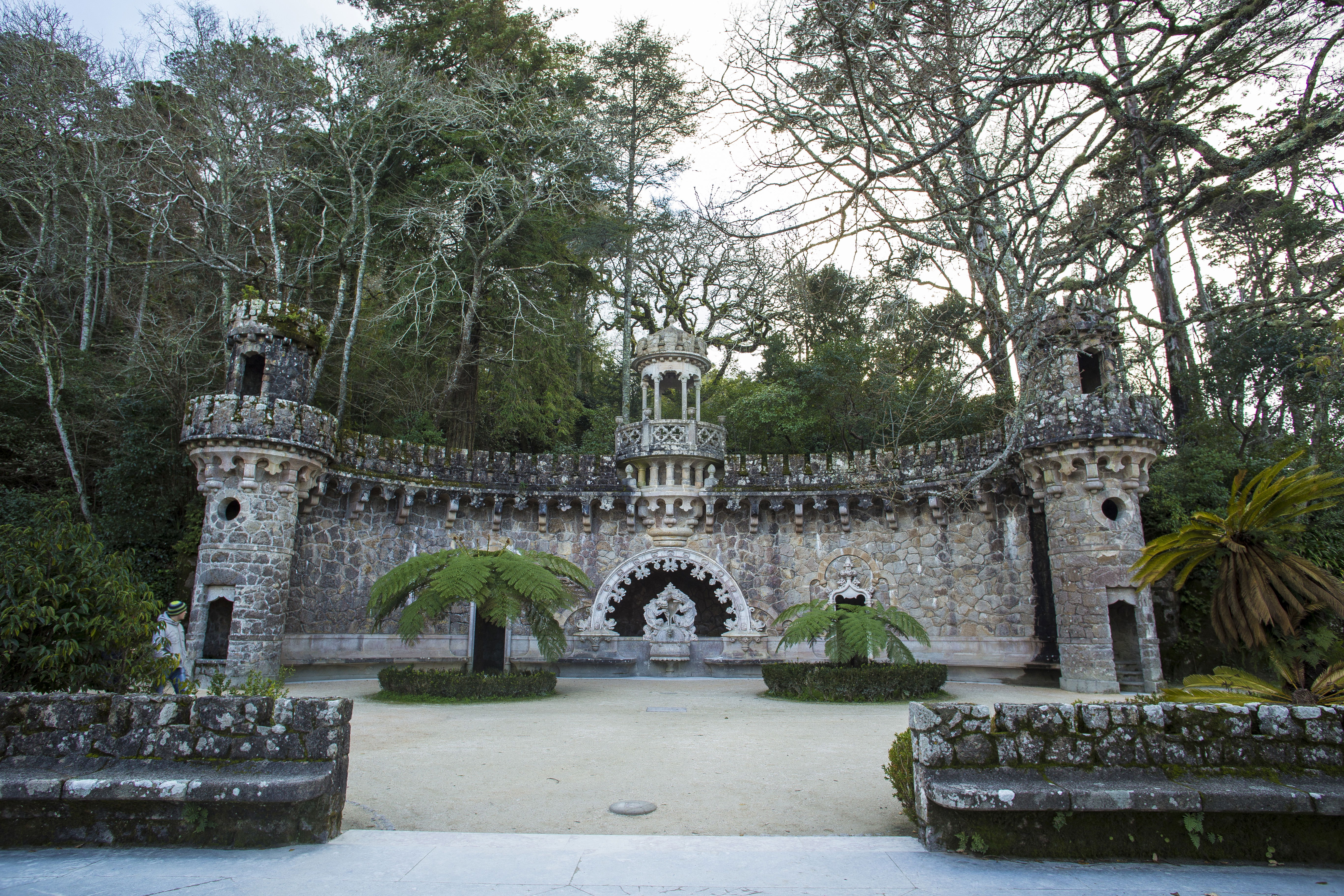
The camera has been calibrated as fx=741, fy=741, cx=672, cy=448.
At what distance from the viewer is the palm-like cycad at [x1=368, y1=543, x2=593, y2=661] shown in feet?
35.8

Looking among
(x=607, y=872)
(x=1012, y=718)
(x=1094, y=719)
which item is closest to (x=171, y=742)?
(x=607, y=872)

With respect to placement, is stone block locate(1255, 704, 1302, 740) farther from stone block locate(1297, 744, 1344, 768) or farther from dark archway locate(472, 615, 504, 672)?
dark archway locate(472, 615, 504, 672)

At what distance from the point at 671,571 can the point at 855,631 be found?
22.9 ft

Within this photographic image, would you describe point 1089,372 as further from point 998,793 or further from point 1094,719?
point 998,793

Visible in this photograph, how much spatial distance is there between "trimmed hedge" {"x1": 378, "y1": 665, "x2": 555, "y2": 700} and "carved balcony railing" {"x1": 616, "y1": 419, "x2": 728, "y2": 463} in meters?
6.21

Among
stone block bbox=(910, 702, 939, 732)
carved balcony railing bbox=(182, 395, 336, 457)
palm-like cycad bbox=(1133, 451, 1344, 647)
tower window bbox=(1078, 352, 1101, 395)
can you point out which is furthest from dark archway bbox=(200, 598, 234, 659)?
tower window bbox=(1078, 352, 1101, 395)

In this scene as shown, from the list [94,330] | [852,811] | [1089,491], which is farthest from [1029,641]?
[94,330]

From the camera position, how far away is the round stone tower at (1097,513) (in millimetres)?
12508

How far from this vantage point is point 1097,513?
1291 cm

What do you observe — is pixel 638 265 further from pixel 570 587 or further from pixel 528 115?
pixel 570 587

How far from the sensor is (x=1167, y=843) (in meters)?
4.04

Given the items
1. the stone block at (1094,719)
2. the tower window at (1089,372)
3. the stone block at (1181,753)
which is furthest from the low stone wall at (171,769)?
the tower window at (1089,372)

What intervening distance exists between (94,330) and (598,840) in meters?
23.1

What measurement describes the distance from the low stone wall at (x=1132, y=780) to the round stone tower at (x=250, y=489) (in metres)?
12.1
